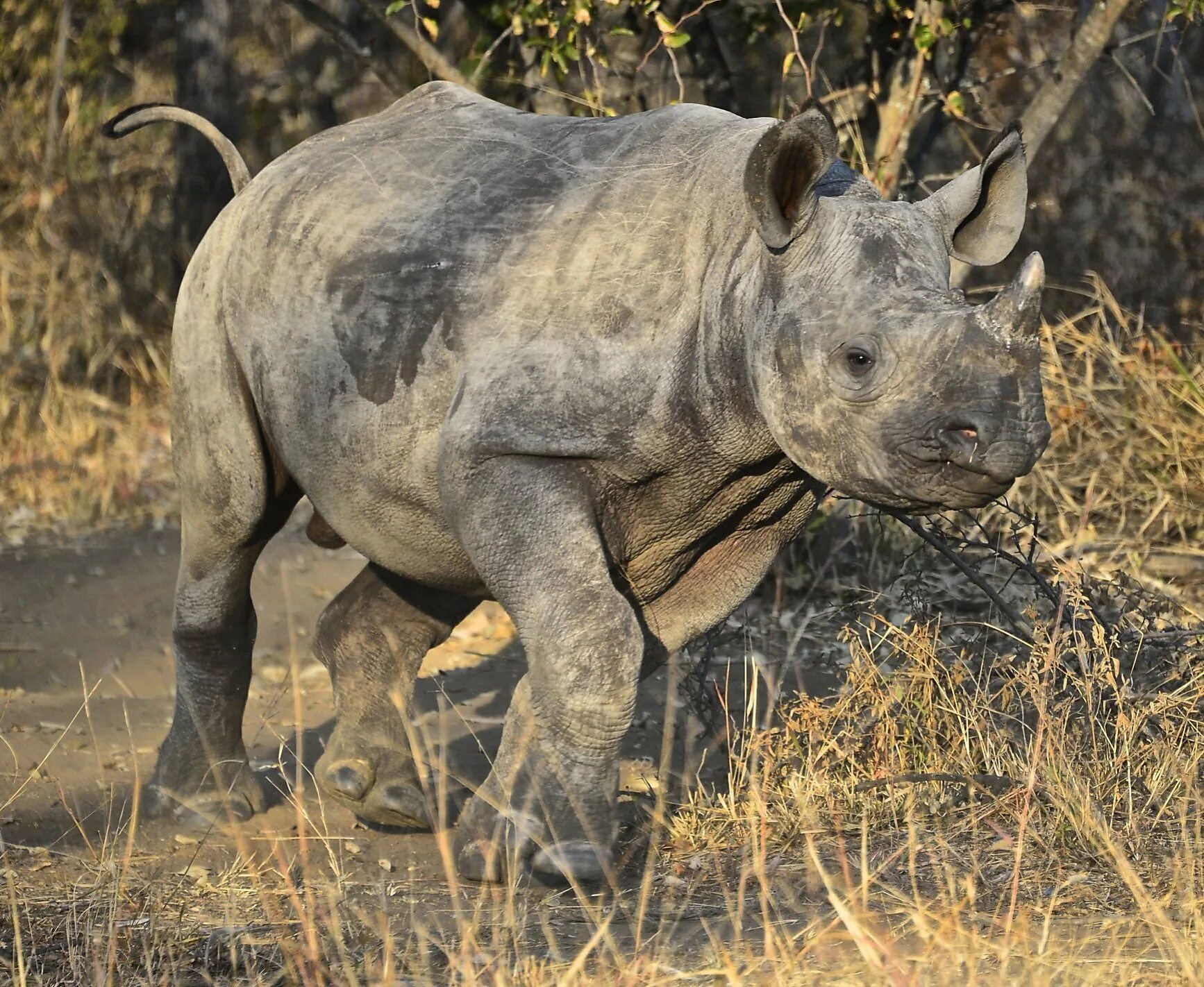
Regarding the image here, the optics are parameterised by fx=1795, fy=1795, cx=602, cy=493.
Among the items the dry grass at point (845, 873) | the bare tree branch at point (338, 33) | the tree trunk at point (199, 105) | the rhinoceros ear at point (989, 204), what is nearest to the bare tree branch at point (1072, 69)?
the dry grass at point (845, 873)

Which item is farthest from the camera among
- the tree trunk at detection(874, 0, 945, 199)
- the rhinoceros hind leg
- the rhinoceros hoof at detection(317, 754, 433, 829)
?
the tree trunk at detection(874, 0, 945, 199)

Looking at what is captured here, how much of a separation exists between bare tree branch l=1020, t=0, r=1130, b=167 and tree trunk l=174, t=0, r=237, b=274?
5.27 meters

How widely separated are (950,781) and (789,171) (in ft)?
5.44

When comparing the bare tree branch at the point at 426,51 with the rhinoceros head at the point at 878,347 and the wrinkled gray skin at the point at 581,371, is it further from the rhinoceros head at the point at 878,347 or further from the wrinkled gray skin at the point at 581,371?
the rhinoceros head at the point at 878,347

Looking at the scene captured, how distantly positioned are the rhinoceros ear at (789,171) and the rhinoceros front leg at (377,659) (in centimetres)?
200

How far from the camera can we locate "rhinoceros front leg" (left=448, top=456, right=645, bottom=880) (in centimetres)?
403

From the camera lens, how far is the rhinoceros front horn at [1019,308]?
342 cm

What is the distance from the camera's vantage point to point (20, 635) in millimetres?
7344

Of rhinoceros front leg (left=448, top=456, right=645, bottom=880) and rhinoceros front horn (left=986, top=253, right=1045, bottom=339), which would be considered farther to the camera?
rhinoceros front leg (left=448, top=456, right=645, bottom=880)

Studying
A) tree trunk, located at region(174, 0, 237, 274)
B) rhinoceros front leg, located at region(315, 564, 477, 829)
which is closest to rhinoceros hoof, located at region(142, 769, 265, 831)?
rhinoceros front leg, located at region(315, 564, 477, 829)

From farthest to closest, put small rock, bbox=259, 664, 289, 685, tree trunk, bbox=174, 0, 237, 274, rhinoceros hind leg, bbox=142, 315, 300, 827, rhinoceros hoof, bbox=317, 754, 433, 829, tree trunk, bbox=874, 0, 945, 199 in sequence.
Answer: tree trunk, bbox=174, 0, 237, 274, small rock, bbox=259, 664, 289, 685, tree trunk, bbox=874, 0, 945, 199, rhinoceros hoof, bbox=317, 754, 433, 829, rhinoceros hind leg, bbox=142, 315, 300, 827

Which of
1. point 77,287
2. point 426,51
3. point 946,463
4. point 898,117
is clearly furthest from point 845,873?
point 77,287

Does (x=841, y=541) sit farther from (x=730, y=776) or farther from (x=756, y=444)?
(x=756, y=444)

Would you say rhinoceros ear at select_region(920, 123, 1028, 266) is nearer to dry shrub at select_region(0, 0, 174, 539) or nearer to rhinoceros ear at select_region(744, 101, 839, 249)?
rhinoceros ear at select_region(744, 101, 839, 249)
